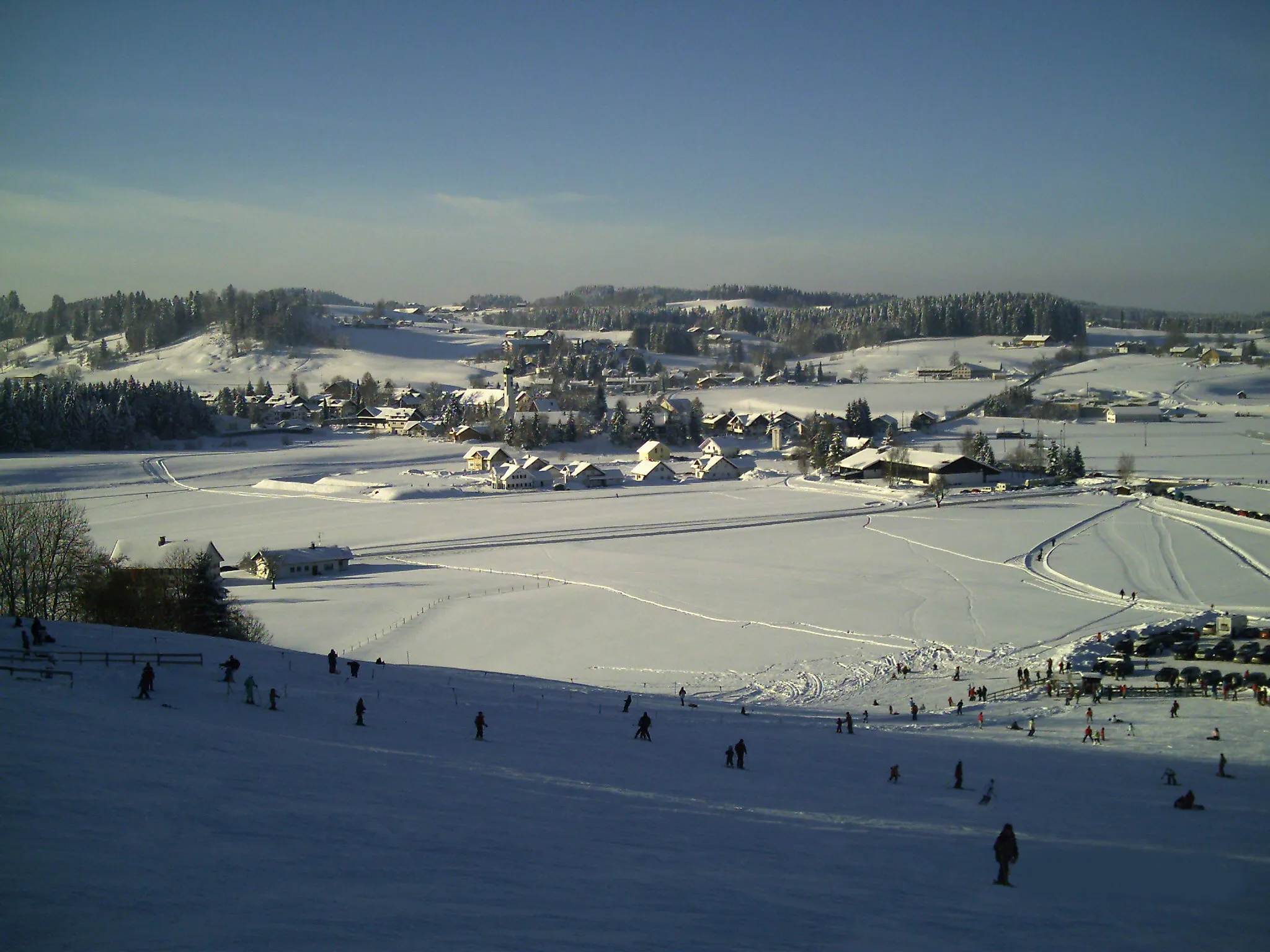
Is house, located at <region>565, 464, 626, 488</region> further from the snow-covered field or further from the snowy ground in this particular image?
the snowy ground

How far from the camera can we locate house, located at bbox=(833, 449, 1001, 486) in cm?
4600

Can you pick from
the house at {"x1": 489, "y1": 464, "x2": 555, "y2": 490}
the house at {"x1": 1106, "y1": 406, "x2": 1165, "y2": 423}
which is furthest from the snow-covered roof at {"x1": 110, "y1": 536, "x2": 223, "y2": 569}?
the house at {"x1": 1106, "y1": 406, "x2": 1165, "y2": 423}

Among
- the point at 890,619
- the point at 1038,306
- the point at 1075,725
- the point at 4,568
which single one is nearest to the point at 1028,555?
the point at 890,619

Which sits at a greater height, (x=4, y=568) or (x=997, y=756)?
(x=4, y=568)

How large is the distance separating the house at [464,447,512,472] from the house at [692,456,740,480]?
1150 centimetres

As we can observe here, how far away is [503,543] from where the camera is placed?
3244 centimetres

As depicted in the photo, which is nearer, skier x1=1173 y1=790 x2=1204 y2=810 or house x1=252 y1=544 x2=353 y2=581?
skier x1=1173 y1=790 x2=1204 y2=810

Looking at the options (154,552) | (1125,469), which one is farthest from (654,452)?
(154,552)

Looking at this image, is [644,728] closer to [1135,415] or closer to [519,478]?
[519,478]

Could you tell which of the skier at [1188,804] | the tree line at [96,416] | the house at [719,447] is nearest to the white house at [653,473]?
the house at [719,447]

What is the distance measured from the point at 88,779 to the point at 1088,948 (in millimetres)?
7719

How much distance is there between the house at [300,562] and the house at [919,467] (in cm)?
2916

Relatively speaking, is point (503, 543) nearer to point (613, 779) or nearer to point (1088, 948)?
point (613, 779)

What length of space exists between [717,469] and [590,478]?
27.0ft
